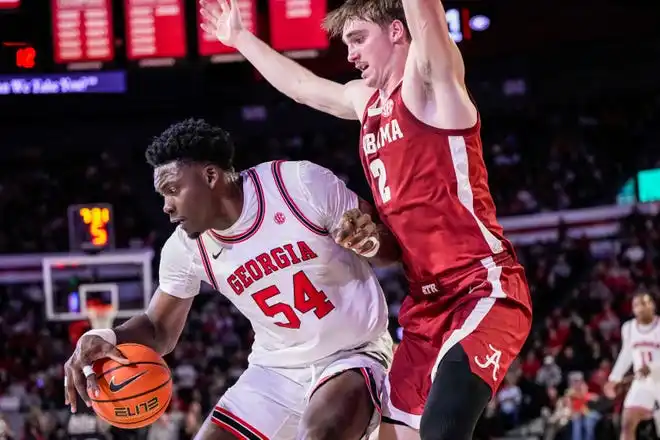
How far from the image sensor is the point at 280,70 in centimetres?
471

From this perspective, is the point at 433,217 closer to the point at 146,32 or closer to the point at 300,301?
the point at 300,301

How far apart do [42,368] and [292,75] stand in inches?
444

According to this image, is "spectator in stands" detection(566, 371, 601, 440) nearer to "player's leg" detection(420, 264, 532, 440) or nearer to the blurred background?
the blurred background

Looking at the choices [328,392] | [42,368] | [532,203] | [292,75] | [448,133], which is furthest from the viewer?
[532,203]

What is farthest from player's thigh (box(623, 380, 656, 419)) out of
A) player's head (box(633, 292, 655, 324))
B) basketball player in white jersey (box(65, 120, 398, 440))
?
basketball player in white jersey (box(65, 120, 398, 440))

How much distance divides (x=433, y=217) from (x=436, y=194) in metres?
0.08

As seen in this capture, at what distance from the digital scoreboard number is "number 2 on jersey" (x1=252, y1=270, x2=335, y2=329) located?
8.44m

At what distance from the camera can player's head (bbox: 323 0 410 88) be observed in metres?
3.96

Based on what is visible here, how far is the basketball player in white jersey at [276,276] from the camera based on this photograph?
4273mm

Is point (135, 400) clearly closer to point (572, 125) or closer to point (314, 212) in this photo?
point (314, 212)

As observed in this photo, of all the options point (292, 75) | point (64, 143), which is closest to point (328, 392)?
point (292, 75)

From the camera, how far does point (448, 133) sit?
3.80 metres

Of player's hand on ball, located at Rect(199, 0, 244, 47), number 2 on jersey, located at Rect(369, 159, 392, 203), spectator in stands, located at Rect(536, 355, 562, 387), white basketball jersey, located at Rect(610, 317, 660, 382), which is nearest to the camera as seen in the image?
number 2 on jersey, located at Rect(369, 159, 392, 203)

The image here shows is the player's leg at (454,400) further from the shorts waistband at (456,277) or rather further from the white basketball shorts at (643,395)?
the white basketball shorts at (643,395)
